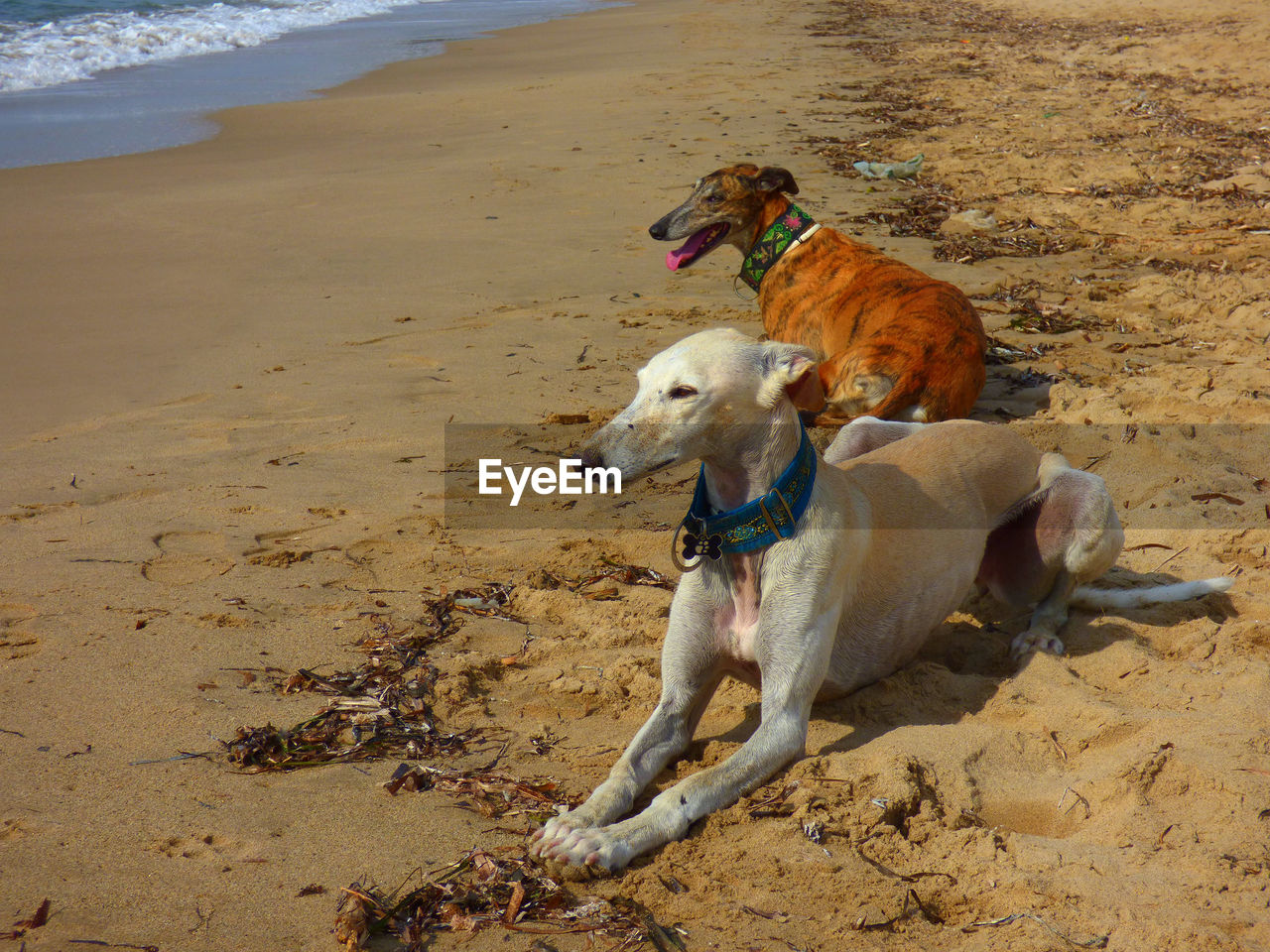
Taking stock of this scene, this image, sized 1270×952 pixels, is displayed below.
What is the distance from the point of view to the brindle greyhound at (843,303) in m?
5.59

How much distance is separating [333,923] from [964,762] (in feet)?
5.73

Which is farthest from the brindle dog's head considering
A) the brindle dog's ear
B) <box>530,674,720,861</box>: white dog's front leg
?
<box>530,674,720,861</box>: white dog's front leg

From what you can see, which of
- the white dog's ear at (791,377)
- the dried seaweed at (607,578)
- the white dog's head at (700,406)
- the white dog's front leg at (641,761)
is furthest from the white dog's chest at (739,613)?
the dried seaweed at (607,578)

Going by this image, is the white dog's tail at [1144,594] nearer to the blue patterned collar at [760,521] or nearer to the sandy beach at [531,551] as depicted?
the sandy beach at [531,551]

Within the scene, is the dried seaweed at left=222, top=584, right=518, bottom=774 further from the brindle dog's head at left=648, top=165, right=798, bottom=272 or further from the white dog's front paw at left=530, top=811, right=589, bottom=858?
the brindle dog's head at left=648, top=165, right=798, bottom=272

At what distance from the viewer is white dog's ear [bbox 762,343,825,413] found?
323 cm

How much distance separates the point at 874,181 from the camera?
10500 millimetres

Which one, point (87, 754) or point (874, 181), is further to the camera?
point (874, 181)

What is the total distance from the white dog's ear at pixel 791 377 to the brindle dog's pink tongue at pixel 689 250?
3.60m

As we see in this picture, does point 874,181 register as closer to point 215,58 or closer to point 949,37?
point 949,37

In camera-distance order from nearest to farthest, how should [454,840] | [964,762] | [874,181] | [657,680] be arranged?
[454,840] < [964,762] < [657,680] < [874,181]

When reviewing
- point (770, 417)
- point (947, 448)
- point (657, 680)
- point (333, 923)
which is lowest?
point (657, 680)

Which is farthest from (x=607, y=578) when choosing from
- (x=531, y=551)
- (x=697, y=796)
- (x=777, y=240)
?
(x=777, y=240)

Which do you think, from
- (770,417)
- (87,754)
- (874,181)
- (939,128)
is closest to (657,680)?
(770,417)
